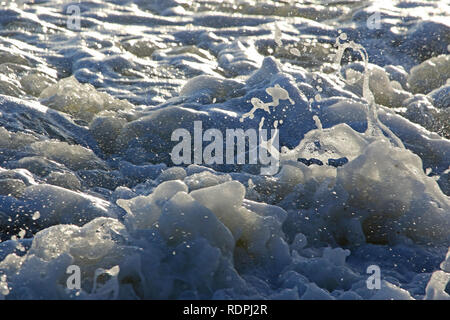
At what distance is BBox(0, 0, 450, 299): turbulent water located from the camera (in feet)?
9.51

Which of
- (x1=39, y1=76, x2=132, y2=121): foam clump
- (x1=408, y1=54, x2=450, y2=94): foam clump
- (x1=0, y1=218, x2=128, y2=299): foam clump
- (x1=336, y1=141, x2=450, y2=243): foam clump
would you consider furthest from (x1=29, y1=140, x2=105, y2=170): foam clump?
(x1=408, y1=54, x2=450, y2=94): foam clump

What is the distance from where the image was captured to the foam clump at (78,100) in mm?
4988

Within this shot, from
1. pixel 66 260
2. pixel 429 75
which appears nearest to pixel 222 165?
pixel 66 260

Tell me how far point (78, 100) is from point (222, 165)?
1.58 m

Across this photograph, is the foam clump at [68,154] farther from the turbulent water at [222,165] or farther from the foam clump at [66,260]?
the foam clump at [66,260]

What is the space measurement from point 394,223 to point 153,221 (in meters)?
1.43

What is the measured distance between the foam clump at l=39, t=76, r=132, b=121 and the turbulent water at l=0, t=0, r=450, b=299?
2cm

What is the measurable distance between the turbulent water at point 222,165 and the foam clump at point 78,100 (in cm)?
2

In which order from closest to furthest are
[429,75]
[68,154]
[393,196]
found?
[393,196] < [68,154] < [429,75]

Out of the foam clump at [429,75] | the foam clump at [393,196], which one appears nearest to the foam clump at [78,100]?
the foam clump at [393,196]

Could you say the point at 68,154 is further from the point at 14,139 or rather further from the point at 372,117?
the point at 372,117

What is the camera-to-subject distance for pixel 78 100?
201 inches

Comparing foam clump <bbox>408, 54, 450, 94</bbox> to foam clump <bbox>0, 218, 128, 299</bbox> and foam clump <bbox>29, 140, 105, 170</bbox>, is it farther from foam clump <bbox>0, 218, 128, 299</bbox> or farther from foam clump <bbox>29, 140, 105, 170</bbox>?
foam clump <bbox>0, 218, 128, 299</bbox>
